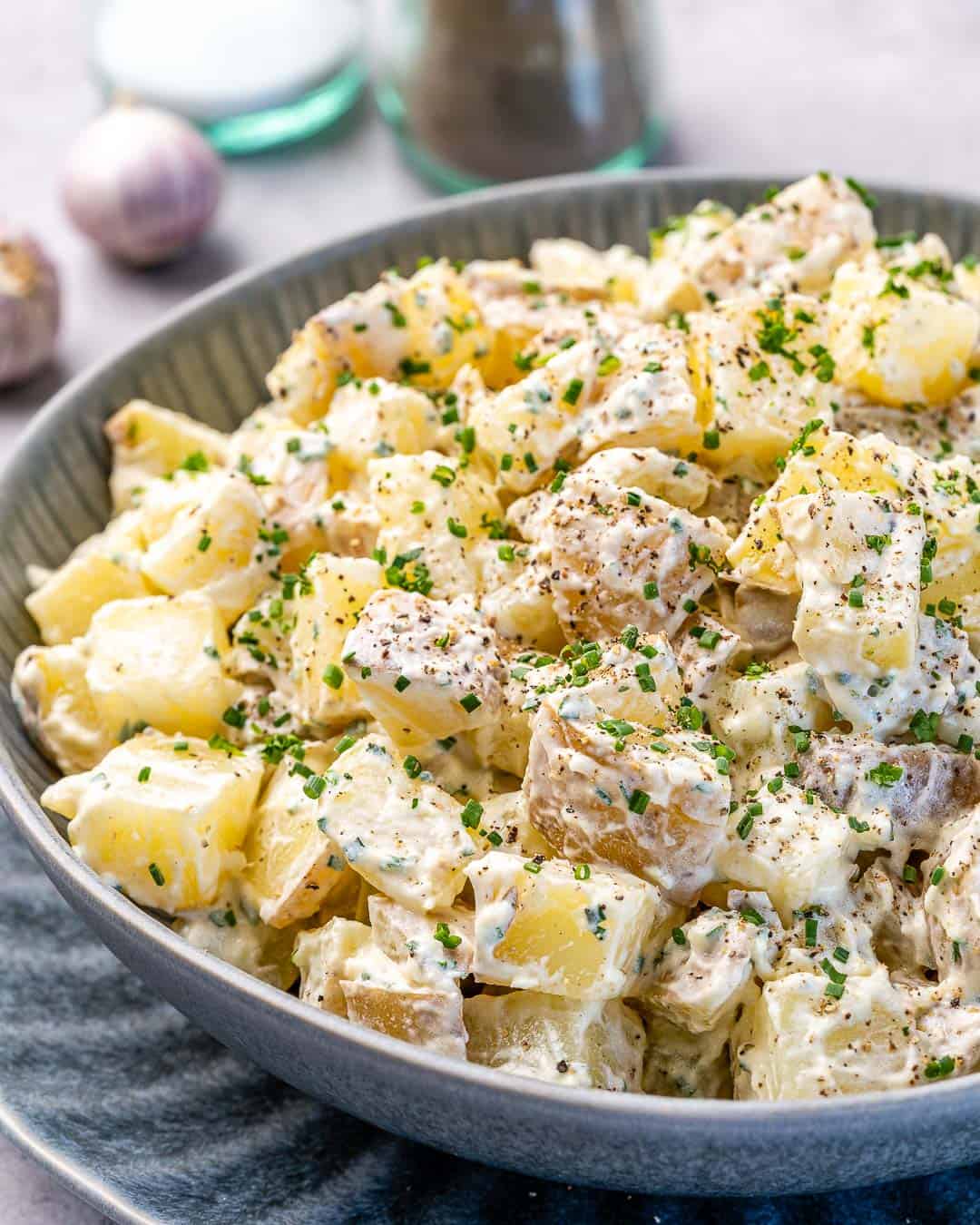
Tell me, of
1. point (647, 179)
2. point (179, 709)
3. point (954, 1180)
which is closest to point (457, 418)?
point (179, 709)

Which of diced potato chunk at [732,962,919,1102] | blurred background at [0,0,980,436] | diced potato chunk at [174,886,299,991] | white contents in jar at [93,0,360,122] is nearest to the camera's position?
diced potato chunk at [732,962,919,1102]

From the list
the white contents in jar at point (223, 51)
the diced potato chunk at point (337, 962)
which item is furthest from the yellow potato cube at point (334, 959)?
the white contents in jar at point (223, 51)

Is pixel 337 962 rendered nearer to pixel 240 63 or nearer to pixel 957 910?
pixel 957 910

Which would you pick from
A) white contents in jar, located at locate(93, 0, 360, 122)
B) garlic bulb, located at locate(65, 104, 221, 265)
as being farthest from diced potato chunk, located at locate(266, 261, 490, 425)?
white contents in jar, located at locate(93, 0, 360, 122)

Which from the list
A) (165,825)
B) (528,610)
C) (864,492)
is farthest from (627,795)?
(165,825)

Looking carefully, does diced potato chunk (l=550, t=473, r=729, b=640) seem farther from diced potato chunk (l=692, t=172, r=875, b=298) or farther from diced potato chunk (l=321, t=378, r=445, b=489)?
→ diced potato chunk (l=692, t=172, r=875, b=298)

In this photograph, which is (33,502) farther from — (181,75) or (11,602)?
(181,75)
